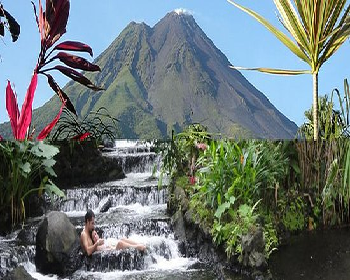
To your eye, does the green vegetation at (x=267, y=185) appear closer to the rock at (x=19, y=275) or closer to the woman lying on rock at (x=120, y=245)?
the woman lying on rock at (x=120, y=245)

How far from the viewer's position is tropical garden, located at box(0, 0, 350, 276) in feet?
14.8

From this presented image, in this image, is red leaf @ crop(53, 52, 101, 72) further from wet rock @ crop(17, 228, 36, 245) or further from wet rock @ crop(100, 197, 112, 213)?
wet rock @ crop(17, 228, 36, 245)

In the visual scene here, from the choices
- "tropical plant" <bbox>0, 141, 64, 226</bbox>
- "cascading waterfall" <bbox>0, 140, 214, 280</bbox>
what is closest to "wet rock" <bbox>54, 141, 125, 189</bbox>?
"cascading waterfall" <bbox>0, 140, 214, 280</bbox>

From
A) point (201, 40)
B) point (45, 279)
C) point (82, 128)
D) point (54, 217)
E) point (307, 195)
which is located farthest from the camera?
point (201, 40)

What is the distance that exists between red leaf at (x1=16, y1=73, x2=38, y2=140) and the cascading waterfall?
125 cm

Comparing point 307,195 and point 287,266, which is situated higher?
point 307,195

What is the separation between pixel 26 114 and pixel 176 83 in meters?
136

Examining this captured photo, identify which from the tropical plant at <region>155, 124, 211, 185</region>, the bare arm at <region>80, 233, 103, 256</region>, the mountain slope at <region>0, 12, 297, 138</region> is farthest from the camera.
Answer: the mountain slope at <region>0, 12, 297, 138</region>

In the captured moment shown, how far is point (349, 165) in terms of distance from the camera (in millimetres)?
4816

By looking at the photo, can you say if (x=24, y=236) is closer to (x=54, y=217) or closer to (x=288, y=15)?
(x=54, y=217)

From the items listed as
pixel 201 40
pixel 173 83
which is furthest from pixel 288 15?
pixel 201 40

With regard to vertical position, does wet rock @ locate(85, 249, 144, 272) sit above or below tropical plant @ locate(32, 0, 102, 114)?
below

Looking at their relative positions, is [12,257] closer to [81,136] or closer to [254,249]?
[254,249]

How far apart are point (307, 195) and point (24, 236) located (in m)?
3.29
